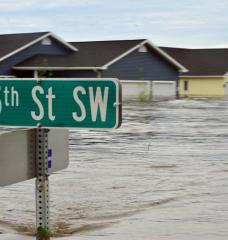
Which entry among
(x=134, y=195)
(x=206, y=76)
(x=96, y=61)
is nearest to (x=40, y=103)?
(x=134, y=195)

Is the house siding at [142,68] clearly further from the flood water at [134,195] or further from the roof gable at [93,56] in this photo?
the flood water at [134,195]

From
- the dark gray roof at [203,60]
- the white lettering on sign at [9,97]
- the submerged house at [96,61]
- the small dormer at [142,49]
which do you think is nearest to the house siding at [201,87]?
the dark gray roof at [203,60]

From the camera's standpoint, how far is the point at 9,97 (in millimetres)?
4000

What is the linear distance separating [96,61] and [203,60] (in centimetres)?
2260

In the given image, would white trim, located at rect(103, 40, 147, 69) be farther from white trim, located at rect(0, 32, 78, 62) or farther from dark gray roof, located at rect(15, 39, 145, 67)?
white trim, located at rect(0, 32, 78, 62)

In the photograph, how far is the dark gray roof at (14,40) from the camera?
47719 mm

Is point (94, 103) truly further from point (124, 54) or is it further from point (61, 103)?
point (124, 54)

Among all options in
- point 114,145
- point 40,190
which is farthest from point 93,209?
point 114,145

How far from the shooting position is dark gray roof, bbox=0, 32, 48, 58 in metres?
47.7

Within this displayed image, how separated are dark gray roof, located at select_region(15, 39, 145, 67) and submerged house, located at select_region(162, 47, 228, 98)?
1357 cm

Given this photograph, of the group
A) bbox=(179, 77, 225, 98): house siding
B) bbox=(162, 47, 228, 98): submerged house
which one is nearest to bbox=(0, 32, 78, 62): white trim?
bbox=(162, 47, 228, 98): submerged house

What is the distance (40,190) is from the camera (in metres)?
3.95

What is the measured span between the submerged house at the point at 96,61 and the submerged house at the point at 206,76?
9.25m

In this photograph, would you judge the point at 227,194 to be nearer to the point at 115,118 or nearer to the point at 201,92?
the point at 115,118
